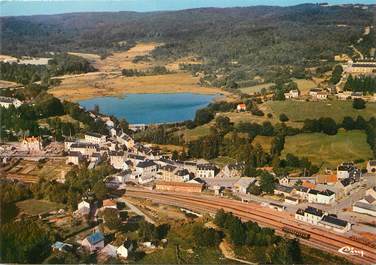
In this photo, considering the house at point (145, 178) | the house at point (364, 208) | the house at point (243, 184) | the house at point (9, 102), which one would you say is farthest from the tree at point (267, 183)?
the house at point (9, 102)

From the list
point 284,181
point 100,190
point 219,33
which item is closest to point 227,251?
point 100,190

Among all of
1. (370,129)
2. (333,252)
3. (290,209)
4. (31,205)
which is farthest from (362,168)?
(31,205)

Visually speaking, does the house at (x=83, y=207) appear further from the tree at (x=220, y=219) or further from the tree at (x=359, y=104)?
the tree at (x=359, y=104)

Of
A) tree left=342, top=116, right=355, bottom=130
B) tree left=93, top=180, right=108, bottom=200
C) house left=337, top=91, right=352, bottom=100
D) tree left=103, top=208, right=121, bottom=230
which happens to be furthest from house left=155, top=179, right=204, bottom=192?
house left=337, top=91, right=352, bottom=100

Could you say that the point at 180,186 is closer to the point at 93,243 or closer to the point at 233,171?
the point at 233,171

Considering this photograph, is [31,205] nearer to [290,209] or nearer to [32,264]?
[32,264]

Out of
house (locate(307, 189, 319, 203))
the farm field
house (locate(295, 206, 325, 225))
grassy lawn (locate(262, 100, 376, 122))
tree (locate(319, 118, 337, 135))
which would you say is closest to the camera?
house (locate(295, 206, 325, 225))

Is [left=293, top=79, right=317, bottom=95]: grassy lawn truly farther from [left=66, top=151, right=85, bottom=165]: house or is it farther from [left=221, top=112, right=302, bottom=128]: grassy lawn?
[left=66, top=151, right=85, bottom=165]: house
